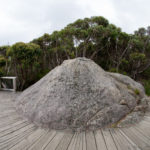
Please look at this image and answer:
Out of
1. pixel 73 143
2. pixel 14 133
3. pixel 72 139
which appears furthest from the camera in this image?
pixel 14 133

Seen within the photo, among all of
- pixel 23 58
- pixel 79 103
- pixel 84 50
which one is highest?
pixel 84 50

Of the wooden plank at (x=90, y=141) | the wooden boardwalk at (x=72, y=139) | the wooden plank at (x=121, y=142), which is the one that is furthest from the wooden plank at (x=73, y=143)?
the wooden plank at (x=121, y=142)

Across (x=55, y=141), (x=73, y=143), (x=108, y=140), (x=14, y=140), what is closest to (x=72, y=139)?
(x=73, y=143)

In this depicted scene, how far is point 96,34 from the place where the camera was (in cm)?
573

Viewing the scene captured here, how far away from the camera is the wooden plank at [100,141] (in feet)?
4.87

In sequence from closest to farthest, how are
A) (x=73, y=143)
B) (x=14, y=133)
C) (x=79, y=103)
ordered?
(x=73, y=143) → (x=14, y=133) → (x=79, y=103)

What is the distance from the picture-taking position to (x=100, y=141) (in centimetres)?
162

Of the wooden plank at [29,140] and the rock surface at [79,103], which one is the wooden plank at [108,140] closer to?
the rock surface at [79,103]

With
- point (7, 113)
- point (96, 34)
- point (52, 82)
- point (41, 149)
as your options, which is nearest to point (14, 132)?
point (41, 149)

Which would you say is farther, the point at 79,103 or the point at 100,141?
the point at 79,103

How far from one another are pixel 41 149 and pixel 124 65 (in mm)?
7015

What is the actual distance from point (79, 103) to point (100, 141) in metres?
0.85

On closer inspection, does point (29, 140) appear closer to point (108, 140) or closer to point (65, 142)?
point (65, 142)

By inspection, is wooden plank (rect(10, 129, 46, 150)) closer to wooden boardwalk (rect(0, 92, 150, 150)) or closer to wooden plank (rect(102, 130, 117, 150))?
wooden boardwalk (rect(0, 92, 150, 150))
